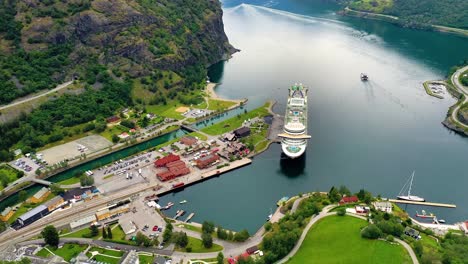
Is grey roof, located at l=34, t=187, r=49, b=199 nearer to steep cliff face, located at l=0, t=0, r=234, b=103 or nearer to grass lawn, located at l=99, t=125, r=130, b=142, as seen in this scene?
grass lawn, located at l=99, t=125, r=130, b=142

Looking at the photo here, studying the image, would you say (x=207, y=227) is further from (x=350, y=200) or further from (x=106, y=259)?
(x=350, y=200)

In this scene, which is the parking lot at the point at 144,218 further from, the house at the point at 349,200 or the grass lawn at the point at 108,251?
the house at the point at 349,200

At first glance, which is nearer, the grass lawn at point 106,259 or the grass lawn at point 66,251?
the grass lawn at point 106,259

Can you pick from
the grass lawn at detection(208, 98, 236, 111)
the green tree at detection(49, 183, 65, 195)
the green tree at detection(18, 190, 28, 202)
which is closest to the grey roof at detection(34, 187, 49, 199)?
the green tree at detection(49, 183, 65, 195)

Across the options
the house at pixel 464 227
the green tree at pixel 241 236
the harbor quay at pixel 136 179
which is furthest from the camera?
→ the harbor quay at pixel 136 179

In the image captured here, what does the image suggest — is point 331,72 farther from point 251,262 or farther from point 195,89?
point 251,262

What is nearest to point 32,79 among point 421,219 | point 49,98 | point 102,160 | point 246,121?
point 49,98

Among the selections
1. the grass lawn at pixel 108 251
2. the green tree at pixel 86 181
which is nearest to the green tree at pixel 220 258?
the grass lawn at pixel 108 251
